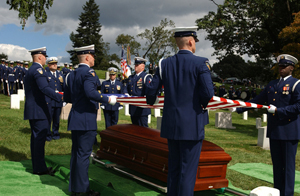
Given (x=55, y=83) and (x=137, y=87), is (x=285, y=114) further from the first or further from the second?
(x=55, y=83)

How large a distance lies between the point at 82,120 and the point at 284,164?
8.94 ft

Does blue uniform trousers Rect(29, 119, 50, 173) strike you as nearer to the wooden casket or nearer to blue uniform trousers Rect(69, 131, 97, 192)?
the wooden casket

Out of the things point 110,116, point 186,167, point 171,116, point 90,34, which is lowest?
point 186,167

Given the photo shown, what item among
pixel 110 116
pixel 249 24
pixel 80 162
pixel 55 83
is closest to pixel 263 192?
pixel 80 162

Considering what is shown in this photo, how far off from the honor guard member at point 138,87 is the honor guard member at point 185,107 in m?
2.96

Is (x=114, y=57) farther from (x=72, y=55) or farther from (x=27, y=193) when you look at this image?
(x=27, y=193)

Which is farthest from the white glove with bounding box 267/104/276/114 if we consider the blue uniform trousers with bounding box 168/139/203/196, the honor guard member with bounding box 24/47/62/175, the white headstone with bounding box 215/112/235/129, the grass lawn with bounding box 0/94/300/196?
the white headstone with bounding box 215/112/235/129

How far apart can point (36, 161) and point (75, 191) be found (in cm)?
135

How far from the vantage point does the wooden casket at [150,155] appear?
3.90 metres

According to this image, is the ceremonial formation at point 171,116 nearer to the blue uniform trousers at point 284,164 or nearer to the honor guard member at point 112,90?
the blue uniform trousers at point 284,164

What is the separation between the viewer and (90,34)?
61.1 metres

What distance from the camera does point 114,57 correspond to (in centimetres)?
6266

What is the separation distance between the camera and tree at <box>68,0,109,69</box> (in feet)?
195

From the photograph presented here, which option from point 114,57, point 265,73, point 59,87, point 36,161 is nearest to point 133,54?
point 114,57
